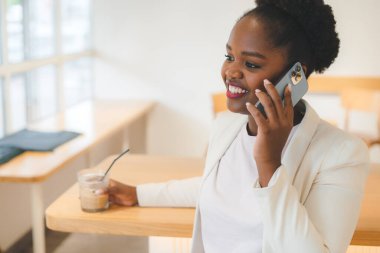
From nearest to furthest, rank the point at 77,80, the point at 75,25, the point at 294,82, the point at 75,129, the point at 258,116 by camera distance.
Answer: the point at 258,116, the point at 294,82, the point at 75,129, the point at 75,25, the point at 77,80

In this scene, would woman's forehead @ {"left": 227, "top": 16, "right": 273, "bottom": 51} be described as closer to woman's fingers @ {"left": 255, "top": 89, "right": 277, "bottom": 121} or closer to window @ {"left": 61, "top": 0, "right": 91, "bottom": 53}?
woman's fingers @ {"left": 255, "top": 89, "right": 277, "bottom": 121}

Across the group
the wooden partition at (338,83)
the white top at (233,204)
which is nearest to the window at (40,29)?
the wooden partition at (338,83)

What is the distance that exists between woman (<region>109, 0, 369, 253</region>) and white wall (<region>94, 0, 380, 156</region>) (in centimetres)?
337

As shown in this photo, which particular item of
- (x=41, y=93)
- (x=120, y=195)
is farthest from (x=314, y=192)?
(x=41, y=93)

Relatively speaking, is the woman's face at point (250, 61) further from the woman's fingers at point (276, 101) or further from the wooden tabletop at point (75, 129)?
the wooden tabletop at point (75, 129)

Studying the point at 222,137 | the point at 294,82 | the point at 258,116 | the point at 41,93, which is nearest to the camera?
the point at 258,116

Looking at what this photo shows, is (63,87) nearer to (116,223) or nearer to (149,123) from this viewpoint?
(149,123)

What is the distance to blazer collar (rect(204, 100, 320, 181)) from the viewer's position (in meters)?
1.13

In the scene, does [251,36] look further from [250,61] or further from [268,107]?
[268,107]

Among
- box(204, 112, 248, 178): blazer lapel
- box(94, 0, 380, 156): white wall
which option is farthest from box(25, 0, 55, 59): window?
box(204, 112, 248, 178): blazer lapel

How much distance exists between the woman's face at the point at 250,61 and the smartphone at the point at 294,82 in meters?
0.03

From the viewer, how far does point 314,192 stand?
1.07 meters

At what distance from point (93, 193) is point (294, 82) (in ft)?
2.34

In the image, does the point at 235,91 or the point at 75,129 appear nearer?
the point at 235,91
